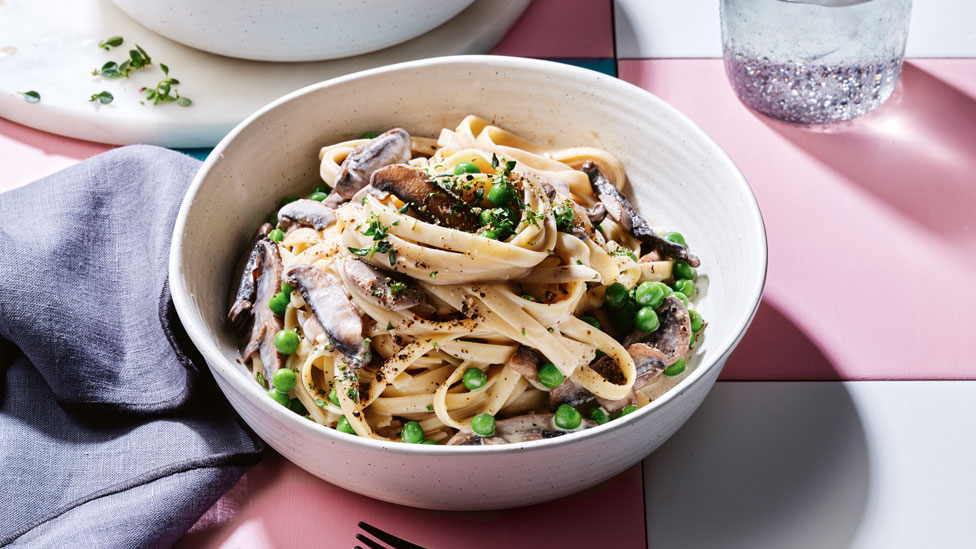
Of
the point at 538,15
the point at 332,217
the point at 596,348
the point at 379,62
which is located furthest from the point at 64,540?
the point at 538,15

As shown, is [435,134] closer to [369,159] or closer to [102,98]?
[369,159]

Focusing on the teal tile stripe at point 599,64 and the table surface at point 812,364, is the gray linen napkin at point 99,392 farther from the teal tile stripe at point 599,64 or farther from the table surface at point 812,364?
the teal tile stripe at point 599,64

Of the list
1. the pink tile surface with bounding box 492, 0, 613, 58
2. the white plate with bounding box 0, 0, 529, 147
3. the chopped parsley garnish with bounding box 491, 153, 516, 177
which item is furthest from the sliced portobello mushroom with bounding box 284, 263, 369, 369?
the pink tile surface with bounding box 492, 0, 613, 58

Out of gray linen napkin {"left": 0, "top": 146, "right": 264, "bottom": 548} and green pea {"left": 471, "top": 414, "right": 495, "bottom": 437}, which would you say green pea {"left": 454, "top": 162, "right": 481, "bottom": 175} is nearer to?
green pea {"left": 471, "top": 414, "right": 495, "bottom": 437}

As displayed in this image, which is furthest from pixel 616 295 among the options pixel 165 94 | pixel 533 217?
pixel 165 94

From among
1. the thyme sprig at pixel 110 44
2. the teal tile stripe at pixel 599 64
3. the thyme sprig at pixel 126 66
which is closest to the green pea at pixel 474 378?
the teal tile stripe at pixel 599 64

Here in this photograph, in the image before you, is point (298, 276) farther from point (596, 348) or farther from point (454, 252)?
point (596, 348)
